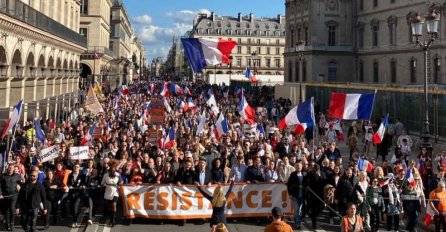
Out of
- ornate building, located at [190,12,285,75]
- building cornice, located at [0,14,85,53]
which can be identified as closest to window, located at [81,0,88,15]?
building cornice, located at [0,14,85,53]

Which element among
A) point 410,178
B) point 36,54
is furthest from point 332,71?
point 410,178

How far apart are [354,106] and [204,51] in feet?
26.1

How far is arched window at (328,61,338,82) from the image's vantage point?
67938 mm

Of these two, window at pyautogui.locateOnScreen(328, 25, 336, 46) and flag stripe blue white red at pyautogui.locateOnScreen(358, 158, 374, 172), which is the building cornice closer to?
flag stripe blue white red at pyautogui.locateOnScreen(358, 158, 374, 172)

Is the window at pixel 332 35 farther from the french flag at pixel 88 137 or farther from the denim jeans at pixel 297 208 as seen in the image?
the denim jeans at pixel 297 208

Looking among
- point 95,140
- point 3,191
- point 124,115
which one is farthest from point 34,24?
point 3,191

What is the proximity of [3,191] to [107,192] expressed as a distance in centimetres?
233

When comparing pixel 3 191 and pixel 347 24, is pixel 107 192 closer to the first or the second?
pixel 3 191

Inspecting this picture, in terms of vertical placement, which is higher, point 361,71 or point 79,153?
point 361,71

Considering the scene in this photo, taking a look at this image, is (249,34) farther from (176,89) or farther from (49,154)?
(49,154)

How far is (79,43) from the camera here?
166ft

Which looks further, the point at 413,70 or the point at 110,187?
the point at 413,70

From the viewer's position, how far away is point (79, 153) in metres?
15.2

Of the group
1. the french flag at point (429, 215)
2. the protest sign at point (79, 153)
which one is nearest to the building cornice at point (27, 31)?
the protest sign at point (79, 153)
